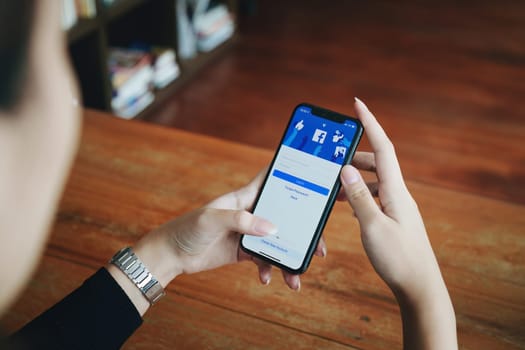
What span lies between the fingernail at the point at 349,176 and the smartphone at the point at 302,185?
1.6 inches

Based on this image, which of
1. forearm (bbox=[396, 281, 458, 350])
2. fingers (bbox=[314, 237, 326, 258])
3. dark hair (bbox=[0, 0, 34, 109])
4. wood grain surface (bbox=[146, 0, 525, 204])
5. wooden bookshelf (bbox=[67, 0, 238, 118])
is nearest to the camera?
dark hair (bbox=[0, 0, 34, 109])

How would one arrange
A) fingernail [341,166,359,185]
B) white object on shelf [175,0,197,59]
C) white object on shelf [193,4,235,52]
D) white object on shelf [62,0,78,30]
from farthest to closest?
1. white object on shelf [193,4,235,52]
2. white object on shelf [175,0,197,59]
3. white object on shelf [62,0,78,30]
4. fingernail [341,166,359,185]

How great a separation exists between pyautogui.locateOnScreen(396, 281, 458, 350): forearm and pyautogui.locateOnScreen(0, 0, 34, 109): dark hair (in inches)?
21.7

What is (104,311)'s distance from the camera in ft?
2.50

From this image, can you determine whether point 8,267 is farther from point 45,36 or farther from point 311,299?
point 311,299

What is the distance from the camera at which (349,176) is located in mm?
797

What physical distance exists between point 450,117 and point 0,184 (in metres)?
2.69

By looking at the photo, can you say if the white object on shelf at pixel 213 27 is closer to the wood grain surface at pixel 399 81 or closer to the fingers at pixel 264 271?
the wood grain surface at pixel 399 81

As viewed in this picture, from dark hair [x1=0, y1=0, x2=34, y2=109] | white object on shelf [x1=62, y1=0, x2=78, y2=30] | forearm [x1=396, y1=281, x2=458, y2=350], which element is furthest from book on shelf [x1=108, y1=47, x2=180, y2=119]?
dark hair [x1=0, y1=0, x2=34, y2=109]

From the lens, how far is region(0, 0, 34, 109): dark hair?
0.90ft

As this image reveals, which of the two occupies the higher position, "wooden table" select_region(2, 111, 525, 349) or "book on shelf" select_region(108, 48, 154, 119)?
"wooden table" select_region(2, 111, 525, 349)

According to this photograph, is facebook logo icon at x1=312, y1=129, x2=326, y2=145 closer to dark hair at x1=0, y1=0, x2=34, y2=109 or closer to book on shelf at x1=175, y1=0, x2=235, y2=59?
dark hair at x1=0, y1=0, x2=34, y2=109

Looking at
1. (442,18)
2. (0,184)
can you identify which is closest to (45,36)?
(0,184)

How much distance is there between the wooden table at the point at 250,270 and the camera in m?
0.82
